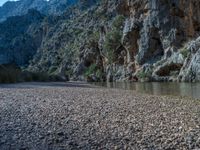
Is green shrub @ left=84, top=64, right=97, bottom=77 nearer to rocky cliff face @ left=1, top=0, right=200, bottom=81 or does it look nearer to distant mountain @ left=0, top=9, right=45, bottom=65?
rocky cliff face @ left=1, top=0, right=200, bottom=81

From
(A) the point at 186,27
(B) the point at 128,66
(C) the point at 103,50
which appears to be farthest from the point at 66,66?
(A) the point at 186,27

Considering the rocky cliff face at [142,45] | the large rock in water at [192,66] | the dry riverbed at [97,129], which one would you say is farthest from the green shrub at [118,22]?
the dry riverbed at [97,129]

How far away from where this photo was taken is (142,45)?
69.6 meters

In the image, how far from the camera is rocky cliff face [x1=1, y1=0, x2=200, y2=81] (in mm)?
54469

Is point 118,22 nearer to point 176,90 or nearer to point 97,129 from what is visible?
point 176,90

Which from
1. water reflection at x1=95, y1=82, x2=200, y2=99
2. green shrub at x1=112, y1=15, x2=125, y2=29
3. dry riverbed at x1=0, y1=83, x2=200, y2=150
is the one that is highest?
green shrub at x1=112, y1=15, x2=125, y2=29

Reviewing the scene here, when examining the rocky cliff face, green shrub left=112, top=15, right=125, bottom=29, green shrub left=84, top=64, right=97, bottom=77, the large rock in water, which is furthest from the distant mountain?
the large rock in water

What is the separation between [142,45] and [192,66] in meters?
26.8

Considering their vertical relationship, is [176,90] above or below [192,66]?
below

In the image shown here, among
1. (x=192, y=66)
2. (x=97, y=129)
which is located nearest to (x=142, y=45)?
(x=192, y=66)

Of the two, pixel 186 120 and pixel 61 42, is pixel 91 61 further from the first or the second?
pixel 186 120

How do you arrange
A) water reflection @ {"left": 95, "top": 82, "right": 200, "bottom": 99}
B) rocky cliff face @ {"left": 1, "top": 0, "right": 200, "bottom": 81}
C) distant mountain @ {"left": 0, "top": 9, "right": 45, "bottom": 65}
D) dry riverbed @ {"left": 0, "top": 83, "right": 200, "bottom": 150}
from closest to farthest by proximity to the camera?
dry riverbed @ {"left": 0, "top": 83, "right": 200, "bottom": 150} → water reflection @ {"left": 95, "top": 82, "right": 200, "bottom": 99} → rocky cliff face @ {"left": 1, "top": 0, "right": 200, "bottom": 81} → distant mountain @ {"left": 0, "top": 9, "right": 45, "bottom": 65}

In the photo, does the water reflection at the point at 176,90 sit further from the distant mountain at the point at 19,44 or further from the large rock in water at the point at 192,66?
the distant mountain at the point at 19,44

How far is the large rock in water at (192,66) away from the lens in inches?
1665
